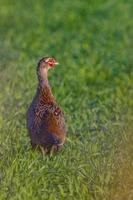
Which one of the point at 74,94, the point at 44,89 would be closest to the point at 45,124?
the point at 44,89

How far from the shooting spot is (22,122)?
10.4m

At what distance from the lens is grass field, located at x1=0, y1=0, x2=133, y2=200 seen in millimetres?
8164

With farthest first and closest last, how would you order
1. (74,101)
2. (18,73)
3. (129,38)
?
(129,38), (18,73), (74,101)

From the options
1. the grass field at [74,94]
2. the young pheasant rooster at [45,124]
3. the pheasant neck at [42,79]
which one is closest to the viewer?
the grass field at [74,94]

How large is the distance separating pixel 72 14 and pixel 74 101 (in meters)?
5.87

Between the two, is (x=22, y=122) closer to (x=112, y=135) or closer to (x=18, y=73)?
(x=112, y=135)

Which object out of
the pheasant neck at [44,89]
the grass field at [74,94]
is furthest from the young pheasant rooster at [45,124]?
the grass field at [74,94]

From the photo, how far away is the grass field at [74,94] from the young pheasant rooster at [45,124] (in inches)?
4.2

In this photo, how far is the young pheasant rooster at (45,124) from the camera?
28.8 feet

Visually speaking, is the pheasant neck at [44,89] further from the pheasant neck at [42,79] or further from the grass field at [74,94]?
the grass field at [74,94]

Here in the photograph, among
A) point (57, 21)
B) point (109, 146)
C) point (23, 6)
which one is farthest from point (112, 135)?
point (23, 6)

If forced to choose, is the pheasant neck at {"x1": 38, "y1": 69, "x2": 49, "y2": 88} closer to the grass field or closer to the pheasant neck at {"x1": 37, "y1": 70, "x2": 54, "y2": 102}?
the pheasant neck at {"x1": 37, "y1": 70, "x2": 54, "y2": 102}

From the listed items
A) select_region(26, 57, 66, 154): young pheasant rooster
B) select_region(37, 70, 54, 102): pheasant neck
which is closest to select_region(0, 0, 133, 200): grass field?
select_region(26, 57, 66, 154): young pheasant rooster

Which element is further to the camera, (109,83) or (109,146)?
(109,83)
